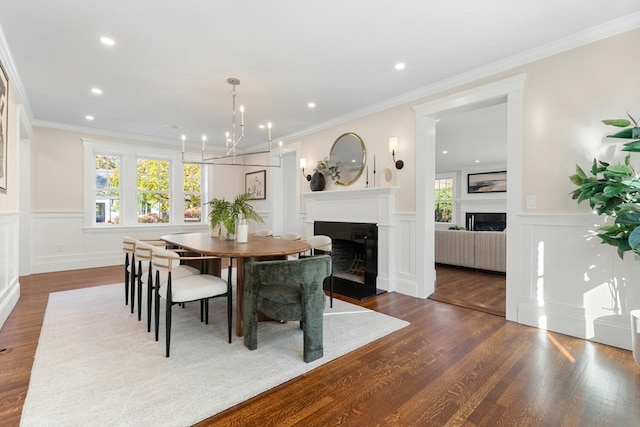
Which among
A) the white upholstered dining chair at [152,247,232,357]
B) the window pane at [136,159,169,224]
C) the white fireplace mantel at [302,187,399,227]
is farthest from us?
the window pane at [136,159,169,224]

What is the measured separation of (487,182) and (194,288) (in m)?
8.79

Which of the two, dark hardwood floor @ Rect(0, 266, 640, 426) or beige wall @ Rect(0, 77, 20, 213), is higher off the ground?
beige wall @ Rect(0, 77, 20, 213)

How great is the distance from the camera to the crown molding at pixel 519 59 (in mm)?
2355

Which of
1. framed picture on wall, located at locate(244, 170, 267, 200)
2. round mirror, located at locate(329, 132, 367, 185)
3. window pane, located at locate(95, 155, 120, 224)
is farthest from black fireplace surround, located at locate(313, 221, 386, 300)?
window pane, located at locate(95, 155, 120, 224)

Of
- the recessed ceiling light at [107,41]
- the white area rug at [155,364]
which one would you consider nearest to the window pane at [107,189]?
the white area rug at [155,364]

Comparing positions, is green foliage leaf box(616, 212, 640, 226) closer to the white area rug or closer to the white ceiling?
the white ceiling

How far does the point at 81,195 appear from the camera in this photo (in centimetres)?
534

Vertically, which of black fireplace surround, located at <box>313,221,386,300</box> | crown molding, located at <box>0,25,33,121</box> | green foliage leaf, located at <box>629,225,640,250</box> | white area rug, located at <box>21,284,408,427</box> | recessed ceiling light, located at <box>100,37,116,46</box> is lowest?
white area rug, located at <box>21,284,408,427</box>

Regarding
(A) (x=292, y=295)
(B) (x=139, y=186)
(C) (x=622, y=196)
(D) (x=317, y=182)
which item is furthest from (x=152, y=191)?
(C) (x=622, y=196)

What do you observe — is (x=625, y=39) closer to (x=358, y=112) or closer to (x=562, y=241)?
(x=562, y=241)

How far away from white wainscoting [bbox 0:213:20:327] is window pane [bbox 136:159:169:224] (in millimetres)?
2576

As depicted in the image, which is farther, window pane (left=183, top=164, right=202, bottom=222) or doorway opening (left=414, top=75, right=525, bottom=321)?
window pane (left=183, top=164, right=202, bottom=222)

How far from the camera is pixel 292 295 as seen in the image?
7.32ft

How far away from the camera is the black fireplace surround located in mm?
4117
